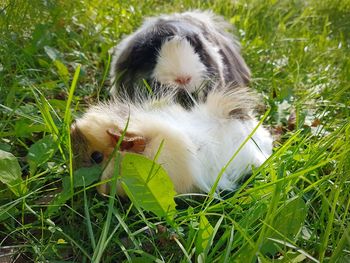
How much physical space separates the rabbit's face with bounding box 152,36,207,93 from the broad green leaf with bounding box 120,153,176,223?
740mm

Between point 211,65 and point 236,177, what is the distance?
2.58 ft

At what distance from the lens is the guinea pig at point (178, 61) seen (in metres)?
1.80

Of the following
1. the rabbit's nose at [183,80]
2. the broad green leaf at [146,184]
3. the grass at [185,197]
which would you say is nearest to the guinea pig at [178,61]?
the rabbit's nose at [183,80]

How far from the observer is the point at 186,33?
197 centimetres

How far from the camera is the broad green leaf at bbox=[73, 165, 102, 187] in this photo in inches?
45.7

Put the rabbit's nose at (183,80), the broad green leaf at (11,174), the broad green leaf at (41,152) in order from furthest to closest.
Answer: the rabbit's nose at (183,80) < the broad green leaf at (41,152) < the broad green leaf at (11,174)

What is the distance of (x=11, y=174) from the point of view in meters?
1.17

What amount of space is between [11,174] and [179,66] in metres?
0.89

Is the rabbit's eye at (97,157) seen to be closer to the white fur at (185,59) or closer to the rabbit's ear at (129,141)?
the rabbit's ear at (129,141)

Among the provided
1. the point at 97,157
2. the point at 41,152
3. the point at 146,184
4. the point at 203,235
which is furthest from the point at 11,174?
the point at 203,235

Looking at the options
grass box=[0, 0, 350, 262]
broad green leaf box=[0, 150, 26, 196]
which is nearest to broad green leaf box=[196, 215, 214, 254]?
grass box=[0, 0, 350, 262]

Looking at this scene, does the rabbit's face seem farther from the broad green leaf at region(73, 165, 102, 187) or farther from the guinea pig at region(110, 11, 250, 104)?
the broad green leaf at region(73, 165, 102, 187)

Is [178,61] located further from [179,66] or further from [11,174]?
[11,174]

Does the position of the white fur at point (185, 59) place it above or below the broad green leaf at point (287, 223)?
above
